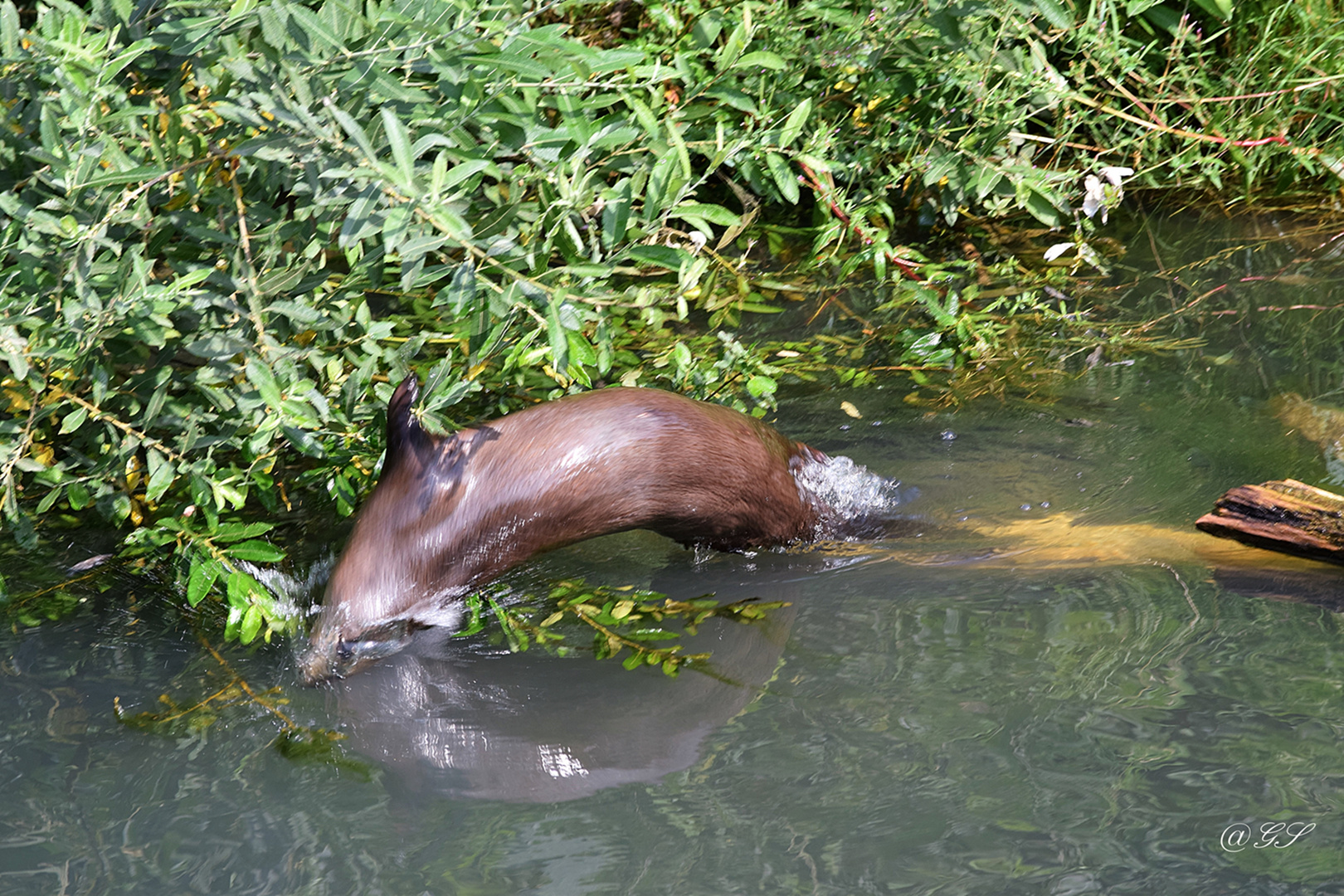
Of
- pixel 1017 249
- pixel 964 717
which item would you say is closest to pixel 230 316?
pixel 964 717

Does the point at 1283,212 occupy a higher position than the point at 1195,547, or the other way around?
the point at 1283,212

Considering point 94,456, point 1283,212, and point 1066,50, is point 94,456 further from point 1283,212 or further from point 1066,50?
point 1283,212

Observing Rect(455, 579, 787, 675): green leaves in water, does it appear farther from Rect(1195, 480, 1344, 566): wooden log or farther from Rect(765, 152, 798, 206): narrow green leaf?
Rect(765, 152, 798, 206): narrow green leaf

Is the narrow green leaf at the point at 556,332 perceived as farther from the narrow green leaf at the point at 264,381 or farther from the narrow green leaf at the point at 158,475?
the narrow green leaf at the point at 158,475

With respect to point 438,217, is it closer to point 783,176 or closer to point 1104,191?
point 783,176

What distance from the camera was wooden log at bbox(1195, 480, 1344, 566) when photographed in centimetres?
229

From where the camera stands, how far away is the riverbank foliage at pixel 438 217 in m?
1.93

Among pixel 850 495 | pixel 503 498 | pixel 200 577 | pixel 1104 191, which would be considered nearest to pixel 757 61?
pixel 850 495

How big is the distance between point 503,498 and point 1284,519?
1.56 m

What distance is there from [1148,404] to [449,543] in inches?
74.9

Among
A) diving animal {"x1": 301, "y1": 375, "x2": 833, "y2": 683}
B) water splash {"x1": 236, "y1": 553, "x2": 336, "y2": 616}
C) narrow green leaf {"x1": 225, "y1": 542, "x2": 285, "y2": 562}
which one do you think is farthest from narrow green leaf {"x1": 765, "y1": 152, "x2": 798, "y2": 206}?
narrow green leaf {"x1": 225, "y1": 542, "x2": 285, "y2": 562}

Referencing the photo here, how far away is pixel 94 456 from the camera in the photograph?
252cm

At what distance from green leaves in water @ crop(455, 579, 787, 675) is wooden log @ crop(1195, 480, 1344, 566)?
36.8 inches

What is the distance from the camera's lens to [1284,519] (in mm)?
2334
